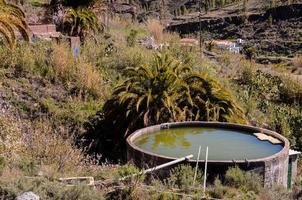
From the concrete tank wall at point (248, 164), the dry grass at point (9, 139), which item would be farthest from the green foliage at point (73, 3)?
the concrete tank wall at point (248, 164)

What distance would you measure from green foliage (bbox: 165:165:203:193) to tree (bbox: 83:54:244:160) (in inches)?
134

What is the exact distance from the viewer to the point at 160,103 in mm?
10367

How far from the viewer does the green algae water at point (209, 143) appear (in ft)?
26.9

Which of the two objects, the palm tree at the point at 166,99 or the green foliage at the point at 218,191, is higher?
the palm tree at the point at 166,99

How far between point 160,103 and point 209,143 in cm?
189

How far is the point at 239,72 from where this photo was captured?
19047 millimetres

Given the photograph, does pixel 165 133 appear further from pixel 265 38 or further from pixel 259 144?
pixel 265 38

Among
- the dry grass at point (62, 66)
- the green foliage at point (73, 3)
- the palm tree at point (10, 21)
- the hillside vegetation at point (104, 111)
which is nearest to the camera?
the hillside vegetation at point (104, 111)

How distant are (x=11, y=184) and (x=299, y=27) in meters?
55.4

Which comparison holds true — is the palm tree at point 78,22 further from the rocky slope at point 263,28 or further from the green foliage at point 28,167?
the rocky slope at point 263,28

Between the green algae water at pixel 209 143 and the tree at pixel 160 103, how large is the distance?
0.85 m

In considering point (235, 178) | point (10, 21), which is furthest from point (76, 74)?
point (235, 178)

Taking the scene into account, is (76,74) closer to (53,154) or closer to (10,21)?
(10,21)

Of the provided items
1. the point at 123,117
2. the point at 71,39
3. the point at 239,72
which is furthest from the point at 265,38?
the point at 123,117
